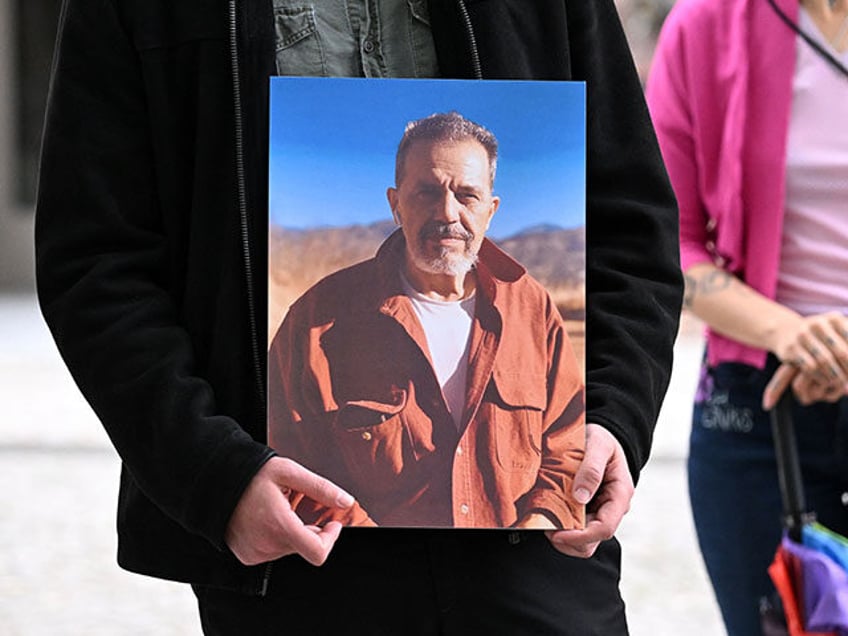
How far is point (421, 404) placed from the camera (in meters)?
1.35

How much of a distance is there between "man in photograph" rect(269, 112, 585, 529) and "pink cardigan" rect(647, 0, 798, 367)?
3.62 ft

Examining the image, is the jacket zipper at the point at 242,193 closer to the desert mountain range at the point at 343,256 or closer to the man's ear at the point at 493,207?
the desert mountain range at the point at 343,256

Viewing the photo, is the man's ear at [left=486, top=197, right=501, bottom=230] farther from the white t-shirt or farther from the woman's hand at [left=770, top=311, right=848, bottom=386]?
the woman's hand at [left=770, top=311, right=848, bottom=386]

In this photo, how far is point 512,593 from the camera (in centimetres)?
142

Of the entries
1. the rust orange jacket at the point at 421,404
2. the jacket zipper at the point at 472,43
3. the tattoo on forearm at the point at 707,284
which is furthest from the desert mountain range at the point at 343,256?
the tattoo on forearm at the point at 707,284

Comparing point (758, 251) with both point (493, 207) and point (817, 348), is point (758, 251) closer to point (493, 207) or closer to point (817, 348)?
point (817, 348)

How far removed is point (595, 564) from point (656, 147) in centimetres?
42

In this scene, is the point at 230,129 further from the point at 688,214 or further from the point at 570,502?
the point at 688,214

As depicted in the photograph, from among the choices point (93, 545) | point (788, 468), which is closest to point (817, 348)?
point (788, 468)

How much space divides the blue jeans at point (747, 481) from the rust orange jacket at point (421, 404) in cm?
112

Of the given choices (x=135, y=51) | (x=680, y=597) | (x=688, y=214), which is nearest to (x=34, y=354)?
(x=680, y=597)

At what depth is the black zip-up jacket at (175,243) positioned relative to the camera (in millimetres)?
1382

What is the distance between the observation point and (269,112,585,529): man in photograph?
1346 mm

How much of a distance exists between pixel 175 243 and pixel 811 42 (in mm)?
1308
